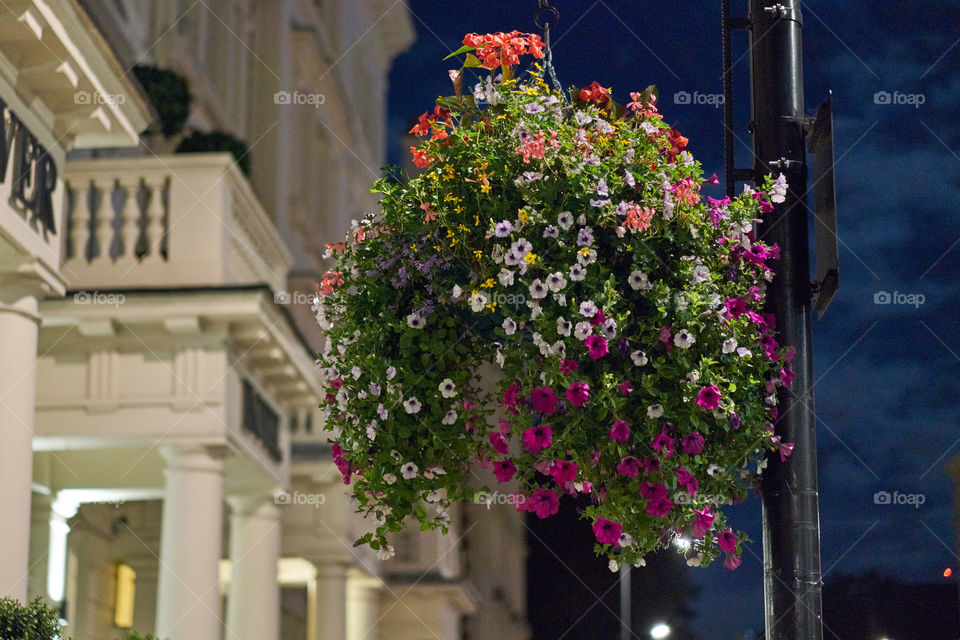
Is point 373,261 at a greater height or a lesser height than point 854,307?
lesser

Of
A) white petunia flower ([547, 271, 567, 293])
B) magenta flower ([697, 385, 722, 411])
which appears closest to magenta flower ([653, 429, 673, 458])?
magenta flower ([697, 385, 722, 411])

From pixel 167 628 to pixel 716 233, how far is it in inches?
347

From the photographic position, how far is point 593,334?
3365 millimetres

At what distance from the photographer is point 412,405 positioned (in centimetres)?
356

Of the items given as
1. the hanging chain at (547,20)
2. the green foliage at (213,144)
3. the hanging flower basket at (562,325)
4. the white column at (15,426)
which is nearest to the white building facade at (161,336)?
the white column at (15,426)

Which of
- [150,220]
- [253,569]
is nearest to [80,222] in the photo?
[150,220]

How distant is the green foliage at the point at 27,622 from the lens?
21.5 ft

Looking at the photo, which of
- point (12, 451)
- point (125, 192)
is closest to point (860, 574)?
point (125, 192)

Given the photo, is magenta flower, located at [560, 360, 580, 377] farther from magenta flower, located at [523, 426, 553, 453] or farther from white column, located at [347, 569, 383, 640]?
white column, located at [347, 569, 383, 640]

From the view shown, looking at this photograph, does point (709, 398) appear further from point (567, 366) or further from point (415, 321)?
point (415, 321)

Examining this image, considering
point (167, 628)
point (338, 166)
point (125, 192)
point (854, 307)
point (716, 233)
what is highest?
point (854, 307)

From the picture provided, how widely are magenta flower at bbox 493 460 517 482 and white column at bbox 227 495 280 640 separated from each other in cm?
1073

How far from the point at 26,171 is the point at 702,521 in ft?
21.8

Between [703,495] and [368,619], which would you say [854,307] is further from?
[703,495]
